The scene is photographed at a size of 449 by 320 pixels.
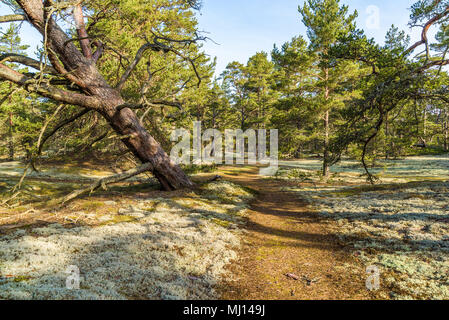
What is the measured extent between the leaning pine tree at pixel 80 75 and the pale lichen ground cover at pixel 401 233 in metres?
7.25

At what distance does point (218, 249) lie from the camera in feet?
18.9

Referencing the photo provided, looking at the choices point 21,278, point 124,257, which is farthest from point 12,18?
point 124,257

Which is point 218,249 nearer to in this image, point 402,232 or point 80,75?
point 402,232

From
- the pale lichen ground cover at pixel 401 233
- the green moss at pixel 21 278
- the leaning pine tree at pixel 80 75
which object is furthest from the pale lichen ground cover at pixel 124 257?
the pale lichen ground cover at pixel 401 233

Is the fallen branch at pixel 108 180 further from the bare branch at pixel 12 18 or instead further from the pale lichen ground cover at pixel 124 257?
the bare branch at pixel 12 18

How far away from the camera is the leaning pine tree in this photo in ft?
18.8

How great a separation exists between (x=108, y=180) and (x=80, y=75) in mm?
3559

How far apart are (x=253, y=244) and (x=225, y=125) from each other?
34672mm

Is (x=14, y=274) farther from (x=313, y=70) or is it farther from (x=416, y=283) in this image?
(x=313, y=70)

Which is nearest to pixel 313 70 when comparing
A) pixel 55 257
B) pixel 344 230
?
pixel 344 230

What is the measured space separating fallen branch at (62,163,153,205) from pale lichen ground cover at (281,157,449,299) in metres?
7.30

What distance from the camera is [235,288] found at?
426 cm

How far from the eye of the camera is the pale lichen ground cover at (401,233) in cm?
428
